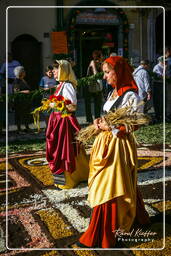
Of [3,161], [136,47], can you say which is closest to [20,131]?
[3,161]

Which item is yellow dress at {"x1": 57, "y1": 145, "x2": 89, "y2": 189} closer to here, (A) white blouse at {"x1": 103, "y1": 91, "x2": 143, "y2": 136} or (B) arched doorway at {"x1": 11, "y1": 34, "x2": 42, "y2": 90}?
(A) white blouse at {"x1": 103, "y1": 91, "x2": 143, "y2": 136}

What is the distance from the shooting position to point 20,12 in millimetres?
14758

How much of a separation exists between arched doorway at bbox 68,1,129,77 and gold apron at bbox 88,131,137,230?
11630 millimetres

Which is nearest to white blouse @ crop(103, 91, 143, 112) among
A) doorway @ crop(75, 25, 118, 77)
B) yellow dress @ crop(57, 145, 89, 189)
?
yellow dress @ crop(57, 145, 89, 189)

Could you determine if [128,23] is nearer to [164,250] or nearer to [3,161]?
[3,161]

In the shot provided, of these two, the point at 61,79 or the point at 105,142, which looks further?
the point at 61,79

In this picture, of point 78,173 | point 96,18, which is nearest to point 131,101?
point 78,173

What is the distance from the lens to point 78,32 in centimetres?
1584

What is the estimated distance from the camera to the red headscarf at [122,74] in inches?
157

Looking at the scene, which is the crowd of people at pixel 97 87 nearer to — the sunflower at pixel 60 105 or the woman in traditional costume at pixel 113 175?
the sunflower at pixel 60 105

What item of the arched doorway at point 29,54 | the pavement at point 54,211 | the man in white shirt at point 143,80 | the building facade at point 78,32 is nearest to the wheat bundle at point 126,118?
the pavement at point 54,211

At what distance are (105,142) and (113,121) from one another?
0.23 metres

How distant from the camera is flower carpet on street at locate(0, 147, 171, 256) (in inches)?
159

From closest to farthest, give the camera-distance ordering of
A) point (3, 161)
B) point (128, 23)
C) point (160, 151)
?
point (3, 161) → point (160, 151) → point (128, 23)
